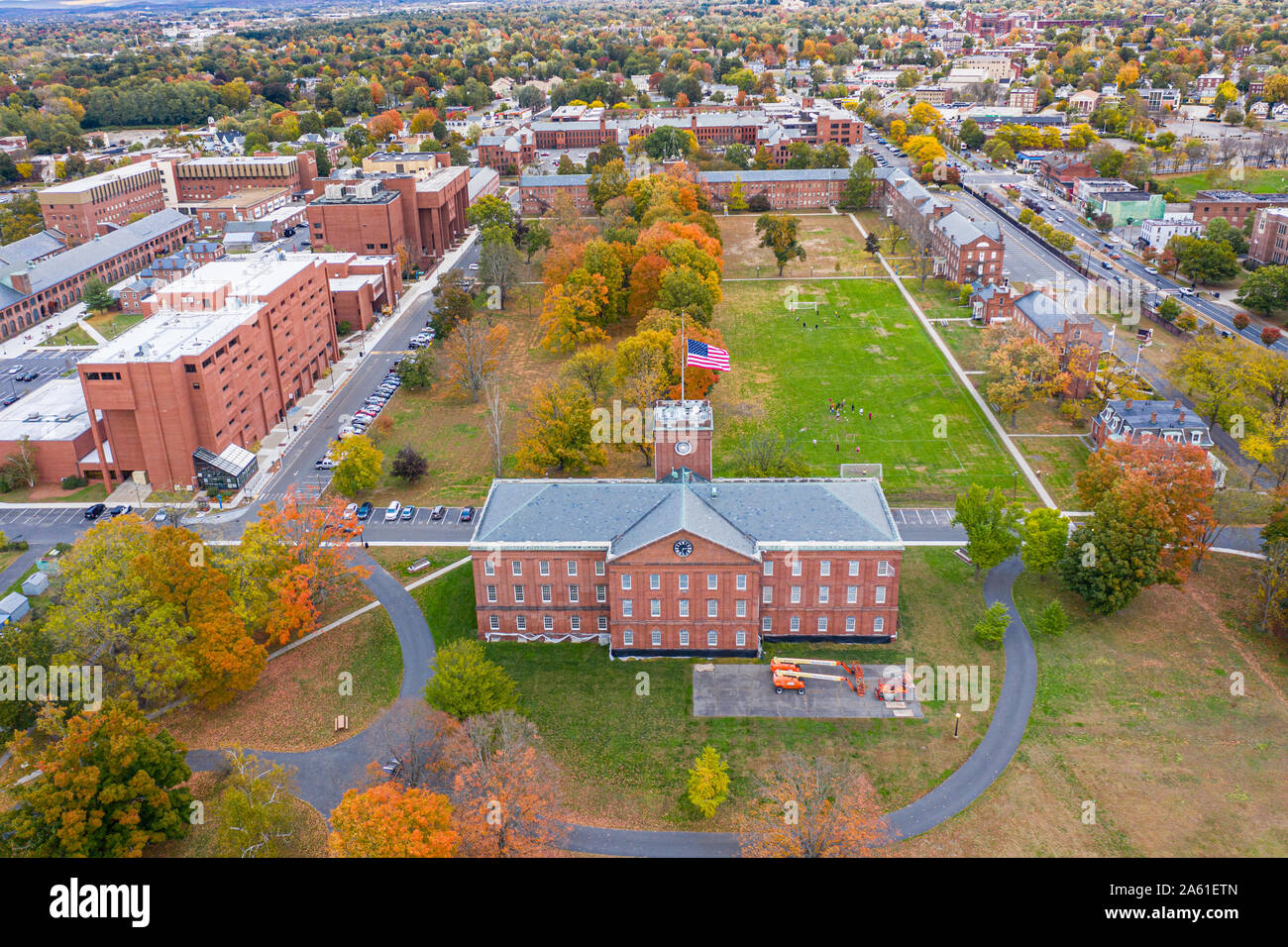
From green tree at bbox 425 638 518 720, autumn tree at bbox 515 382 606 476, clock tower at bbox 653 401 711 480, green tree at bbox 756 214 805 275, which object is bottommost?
green tree at bbox 425 638 518 720

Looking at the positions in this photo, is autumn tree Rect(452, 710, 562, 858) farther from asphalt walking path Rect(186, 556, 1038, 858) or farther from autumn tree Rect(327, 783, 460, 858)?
asphalt walking path Rect(186, 556, 1038, 858)

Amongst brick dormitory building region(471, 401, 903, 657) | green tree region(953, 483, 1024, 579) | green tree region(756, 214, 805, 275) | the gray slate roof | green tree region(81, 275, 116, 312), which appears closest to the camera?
brick dormitory building region(471, 401, 903, 657)

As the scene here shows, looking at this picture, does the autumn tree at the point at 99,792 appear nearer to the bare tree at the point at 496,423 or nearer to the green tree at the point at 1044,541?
the bare tree at the point at 496,423

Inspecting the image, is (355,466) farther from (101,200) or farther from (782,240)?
(101,200)

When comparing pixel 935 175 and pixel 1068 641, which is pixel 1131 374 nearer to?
pixel 1068 641

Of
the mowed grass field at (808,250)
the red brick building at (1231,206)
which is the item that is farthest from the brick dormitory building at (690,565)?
the red brick building at (1231,206)

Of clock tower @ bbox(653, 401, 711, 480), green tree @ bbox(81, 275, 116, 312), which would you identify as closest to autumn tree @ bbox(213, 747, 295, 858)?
clock tower @ bbox(653, 401, 711, 480)
